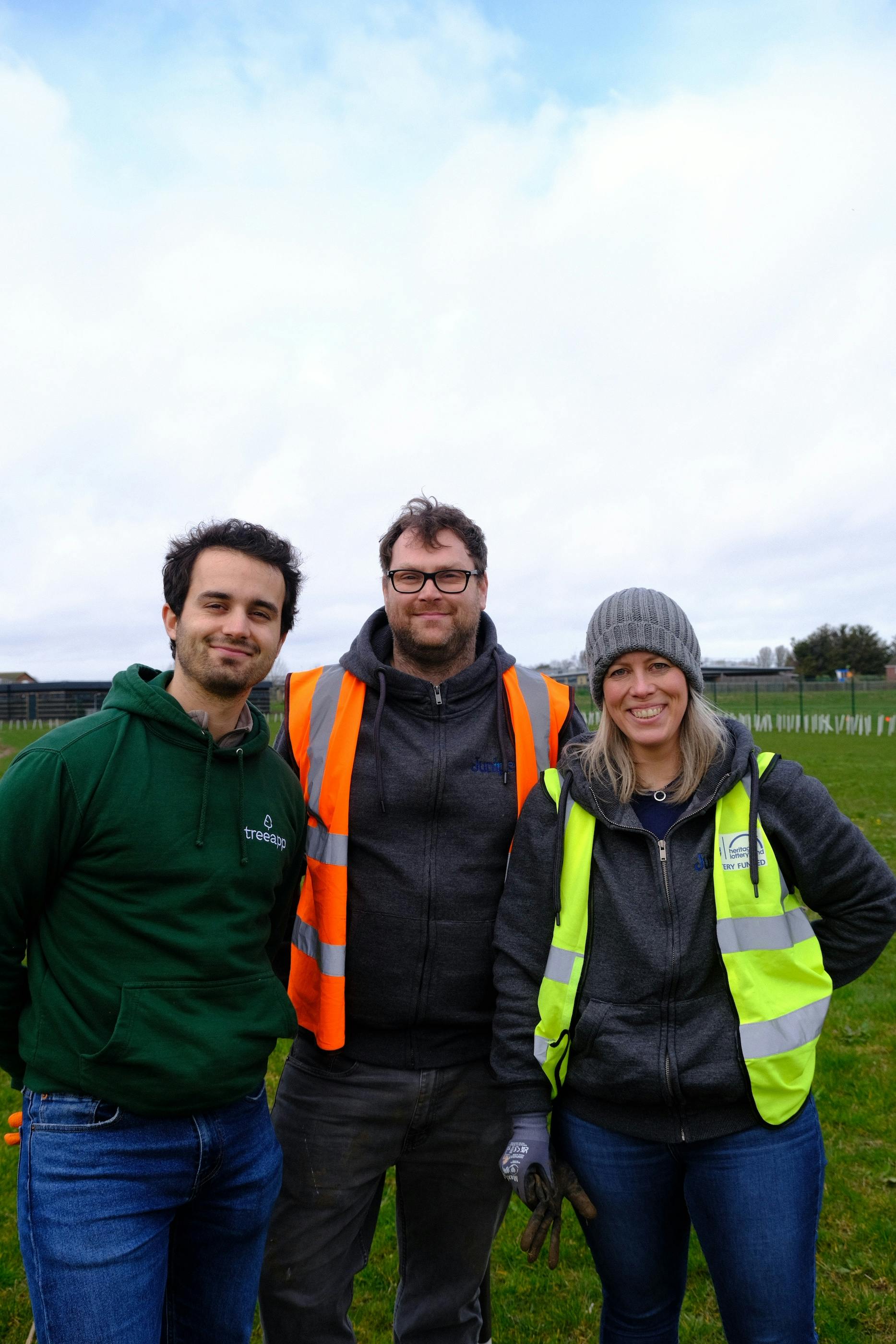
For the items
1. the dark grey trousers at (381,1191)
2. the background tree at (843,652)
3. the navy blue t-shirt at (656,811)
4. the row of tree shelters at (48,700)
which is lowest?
the dark grey trousers at (381,1191)

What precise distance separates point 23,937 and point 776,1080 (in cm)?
177

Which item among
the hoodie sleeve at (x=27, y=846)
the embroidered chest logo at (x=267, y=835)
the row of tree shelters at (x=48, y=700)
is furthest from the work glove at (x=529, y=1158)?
the row of tree shelters at (x=48, y=700)

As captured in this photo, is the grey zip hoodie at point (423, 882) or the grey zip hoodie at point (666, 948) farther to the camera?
the grey zip hoodie at point (423, 882)

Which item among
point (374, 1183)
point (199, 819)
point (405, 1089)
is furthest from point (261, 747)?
point (374, 1183)

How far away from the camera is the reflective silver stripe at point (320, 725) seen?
9.01 feet

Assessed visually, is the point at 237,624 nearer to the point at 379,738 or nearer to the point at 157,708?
the point at 157,708

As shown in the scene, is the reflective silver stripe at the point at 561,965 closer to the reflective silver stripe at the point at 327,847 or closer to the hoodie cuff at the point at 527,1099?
the hoodie cuff at the point at 527,1099

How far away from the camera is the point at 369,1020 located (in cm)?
265

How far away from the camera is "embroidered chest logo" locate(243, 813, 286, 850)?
2236 millimetres

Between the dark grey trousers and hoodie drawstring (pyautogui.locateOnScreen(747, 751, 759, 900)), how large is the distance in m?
1.09

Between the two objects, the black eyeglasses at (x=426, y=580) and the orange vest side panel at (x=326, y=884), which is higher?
the black eyeglasses at (x=426, y=580)

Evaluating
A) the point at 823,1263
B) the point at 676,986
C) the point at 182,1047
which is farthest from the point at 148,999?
the point at 823,1263

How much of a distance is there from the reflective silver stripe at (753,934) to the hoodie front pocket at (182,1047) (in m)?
1.12

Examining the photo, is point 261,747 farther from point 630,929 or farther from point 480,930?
point 630,929
